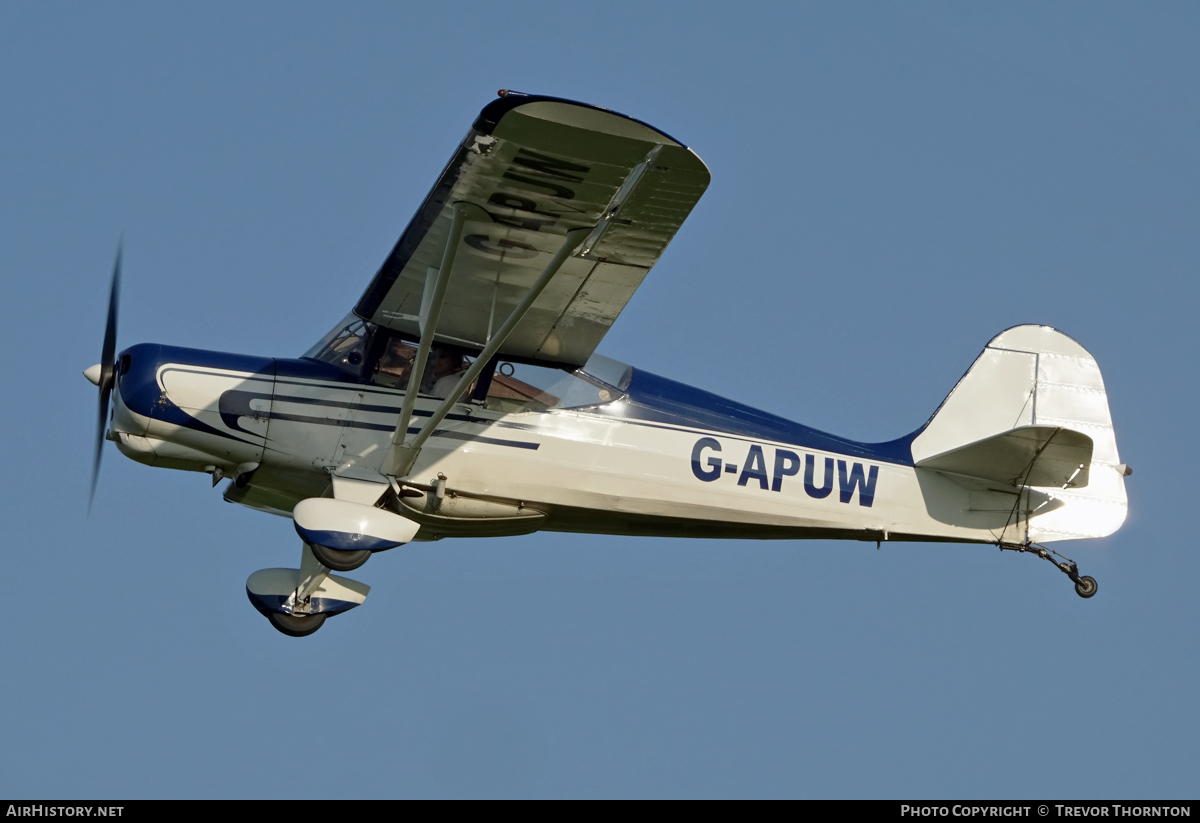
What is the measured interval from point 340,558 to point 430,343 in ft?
4.83

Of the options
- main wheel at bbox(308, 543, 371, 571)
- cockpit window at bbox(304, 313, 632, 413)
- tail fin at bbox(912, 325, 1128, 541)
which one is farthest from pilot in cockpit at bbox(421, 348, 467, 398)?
tail fin at bbox(912, 325, 1128, 541)

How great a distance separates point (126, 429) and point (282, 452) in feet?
3.30

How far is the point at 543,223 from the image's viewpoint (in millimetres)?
8289

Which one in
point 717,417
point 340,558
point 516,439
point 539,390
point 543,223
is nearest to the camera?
point 543,223

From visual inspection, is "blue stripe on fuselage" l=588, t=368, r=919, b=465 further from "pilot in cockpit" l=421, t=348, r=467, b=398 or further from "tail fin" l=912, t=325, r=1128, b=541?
"pilot in cockpit" l=421, t=348, r=467, b=398

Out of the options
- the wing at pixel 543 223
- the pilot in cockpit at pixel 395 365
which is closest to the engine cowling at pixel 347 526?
the pilot in cockpit at pixel 395 365

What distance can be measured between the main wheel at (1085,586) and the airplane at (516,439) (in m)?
0.03

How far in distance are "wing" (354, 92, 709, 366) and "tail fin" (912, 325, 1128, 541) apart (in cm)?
292

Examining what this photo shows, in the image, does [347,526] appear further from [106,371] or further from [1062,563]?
[1062,563]

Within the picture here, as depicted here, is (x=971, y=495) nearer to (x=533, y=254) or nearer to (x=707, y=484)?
(x=707, y=484)

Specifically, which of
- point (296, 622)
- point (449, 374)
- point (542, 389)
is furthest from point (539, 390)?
point (296, 622)

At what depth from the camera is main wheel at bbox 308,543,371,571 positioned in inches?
349

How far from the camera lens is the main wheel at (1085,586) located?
405 inches
